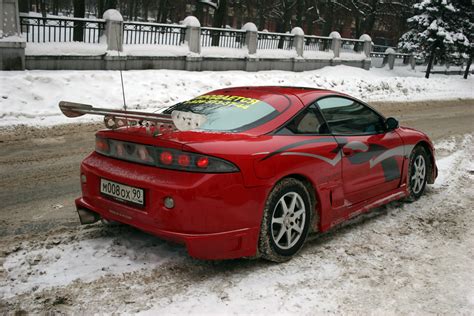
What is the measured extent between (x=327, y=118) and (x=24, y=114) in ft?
25.2

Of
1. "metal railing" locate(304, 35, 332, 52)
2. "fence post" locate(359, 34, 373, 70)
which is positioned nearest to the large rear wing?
"metal railing" locate(304, 35, 332, 52)

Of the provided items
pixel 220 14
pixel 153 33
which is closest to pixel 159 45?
pixel 153 33

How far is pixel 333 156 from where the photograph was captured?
4363mm

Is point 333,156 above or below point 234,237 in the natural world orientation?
above

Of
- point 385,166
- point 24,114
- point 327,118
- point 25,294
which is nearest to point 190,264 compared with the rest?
point 25,294

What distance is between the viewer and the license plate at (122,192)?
3.63 meters

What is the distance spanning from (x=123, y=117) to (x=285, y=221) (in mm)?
1649

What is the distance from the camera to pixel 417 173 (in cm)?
594

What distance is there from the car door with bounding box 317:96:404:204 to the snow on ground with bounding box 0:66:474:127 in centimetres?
682

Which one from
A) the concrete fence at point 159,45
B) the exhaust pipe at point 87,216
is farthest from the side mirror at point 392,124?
the concrete fence at point 159,45

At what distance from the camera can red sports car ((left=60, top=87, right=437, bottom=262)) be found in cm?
347

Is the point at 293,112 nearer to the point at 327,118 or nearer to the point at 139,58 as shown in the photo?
the point at 327,118

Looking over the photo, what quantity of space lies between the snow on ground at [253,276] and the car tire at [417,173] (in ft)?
3.35

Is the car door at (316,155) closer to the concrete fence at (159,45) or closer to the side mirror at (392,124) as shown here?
the side mirror at (392,124)
